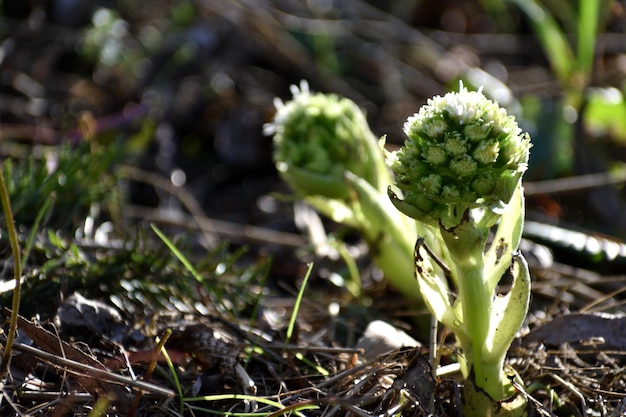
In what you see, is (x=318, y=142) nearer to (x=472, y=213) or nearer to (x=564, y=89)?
(x=472, y=213)

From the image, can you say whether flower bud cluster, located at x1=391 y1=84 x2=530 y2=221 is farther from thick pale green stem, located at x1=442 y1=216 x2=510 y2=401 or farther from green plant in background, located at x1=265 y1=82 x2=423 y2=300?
green plant in background, located at x1=265 y1=82 x2=423 y2=300

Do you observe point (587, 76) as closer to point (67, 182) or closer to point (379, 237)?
point (379, 237)

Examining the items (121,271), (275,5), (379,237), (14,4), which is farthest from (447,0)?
(121,271)

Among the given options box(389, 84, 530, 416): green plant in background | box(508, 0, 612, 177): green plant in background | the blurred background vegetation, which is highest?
box(389, 84, 530, 416): green plant in background

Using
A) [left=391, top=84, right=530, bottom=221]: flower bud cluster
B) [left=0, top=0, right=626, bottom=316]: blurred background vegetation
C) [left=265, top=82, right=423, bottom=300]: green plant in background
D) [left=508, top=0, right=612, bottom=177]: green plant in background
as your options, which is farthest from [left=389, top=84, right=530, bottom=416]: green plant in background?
[left=508, top=0, right=612, bottom=177]: green plant in background

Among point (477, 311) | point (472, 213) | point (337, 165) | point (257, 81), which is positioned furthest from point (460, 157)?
point (257, 81)
